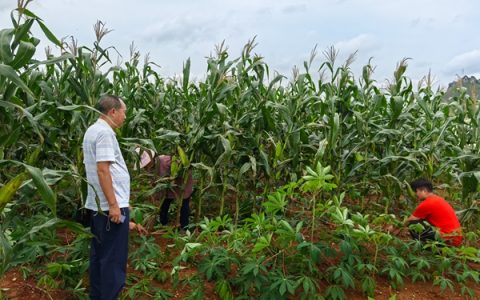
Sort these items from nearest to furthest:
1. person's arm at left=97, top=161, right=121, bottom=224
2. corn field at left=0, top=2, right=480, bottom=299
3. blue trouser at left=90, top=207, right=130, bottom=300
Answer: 1. person's arm at left=97, top=161, right=121, bottom=224
2. blue trouser at left=90, top=207, right=130, bottom=300
3. corn field at left=0, top=2, right=480, bottom=299

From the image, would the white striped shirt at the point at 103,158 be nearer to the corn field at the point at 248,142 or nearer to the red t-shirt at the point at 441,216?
the corn field at the point at 248,142

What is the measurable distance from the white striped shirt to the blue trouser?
9 cm

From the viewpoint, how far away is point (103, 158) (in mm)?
2936

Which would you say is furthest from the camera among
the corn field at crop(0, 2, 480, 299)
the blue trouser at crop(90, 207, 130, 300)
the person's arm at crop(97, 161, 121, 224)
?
the corn field at crop(0, 2, 480, 299)

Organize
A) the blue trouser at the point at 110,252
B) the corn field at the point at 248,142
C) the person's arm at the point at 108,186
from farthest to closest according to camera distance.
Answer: the corn field at the point at 248,142 < the blue trouser at the point at 110,252 < the person's arm at the point at 108,186

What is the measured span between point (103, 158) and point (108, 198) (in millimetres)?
265

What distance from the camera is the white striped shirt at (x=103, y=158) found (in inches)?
117

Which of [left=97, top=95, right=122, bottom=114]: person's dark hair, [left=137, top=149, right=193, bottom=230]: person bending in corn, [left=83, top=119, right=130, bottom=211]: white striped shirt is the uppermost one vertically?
[left=97, top=95, right=122, bottom=114]: person's dark hair

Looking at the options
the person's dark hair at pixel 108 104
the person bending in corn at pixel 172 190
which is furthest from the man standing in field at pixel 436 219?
the person's dark hair at pixel 108 104

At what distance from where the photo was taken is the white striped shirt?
2.96m

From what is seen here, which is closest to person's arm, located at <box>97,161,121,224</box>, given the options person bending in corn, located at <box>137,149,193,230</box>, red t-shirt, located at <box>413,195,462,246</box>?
person bending in corn, located at <box>137,149,193,230</box>

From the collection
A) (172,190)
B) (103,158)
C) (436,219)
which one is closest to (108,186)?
(103,158)

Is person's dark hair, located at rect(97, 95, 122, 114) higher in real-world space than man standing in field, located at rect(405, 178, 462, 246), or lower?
higher

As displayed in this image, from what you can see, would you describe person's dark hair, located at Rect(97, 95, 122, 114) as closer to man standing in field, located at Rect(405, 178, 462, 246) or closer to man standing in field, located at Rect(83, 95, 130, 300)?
man standing in field, located at Rect(83, 95, 130, 300)
